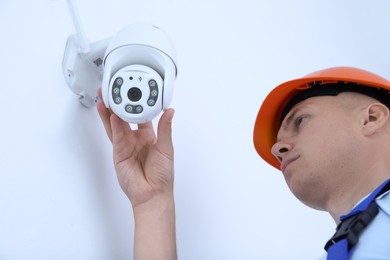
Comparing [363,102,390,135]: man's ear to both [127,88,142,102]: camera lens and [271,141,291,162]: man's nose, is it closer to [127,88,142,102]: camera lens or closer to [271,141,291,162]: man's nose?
[271,141,291,162]: man's nose

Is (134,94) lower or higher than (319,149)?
higher

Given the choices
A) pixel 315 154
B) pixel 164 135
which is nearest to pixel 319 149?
pixel 315 154

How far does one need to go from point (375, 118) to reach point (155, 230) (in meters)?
0.56

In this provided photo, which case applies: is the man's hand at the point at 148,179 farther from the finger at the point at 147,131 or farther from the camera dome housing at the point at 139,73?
the camera dome housing at the point at 139,73

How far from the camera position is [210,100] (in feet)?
3.76

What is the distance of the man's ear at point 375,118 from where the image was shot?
2.74ft

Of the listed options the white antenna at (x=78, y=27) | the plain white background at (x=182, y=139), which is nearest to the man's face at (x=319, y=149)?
the plain white background at (x=182, y=139)

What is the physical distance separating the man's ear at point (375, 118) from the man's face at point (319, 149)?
0.03 m

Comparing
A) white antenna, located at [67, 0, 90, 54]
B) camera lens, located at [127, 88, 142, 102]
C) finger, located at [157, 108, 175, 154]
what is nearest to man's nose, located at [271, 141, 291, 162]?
finger, located at [157, 108, 175, 154]

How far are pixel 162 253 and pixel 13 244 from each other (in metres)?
0.30

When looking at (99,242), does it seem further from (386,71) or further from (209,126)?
(386,71)

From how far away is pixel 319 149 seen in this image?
81cm

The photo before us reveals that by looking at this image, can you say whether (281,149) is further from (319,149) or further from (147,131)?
(147,131)

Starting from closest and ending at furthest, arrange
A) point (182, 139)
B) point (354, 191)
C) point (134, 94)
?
1. point (134, 94)
2. point (354, 191)
3. point (182, 139)
